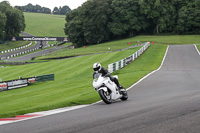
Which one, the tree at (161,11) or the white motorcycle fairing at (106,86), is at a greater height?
the tree at (161,11)

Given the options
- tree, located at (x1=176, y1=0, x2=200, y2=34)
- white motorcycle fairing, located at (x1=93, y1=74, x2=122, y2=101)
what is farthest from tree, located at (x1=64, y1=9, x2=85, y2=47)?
white motorcycle fairing, located at (x1=93, y1=74, x2=122, y2=101)

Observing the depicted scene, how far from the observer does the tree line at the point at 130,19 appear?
292 ft

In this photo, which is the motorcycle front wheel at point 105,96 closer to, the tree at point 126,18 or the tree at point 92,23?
the tree at point 92,23

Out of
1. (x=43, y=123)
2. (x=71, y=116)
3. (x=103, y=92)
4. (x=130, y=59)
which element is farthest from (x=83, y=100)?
(x=130, y=59)

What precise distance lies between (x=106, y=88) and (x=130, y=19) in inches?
3284

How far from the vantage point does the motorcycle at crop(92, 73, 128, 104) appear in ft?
40.1

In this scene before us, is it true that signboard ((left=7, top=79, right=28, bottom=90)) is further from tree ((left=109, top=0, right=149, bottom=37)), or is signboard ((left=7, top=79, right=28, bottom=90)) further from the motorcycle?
tree ((left=109, top=0, right=149, bottom=37))

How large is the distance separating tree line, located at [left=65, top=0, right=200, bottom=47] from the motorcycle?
260 ft

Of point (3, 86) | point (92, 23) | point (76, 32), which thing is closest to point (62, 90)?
point (3, 86)

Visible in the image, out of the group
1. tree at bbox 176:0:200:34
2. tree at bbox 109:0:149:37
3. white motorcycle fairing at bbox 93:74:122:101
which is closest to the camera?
white motorcycle fairing at bbox 93:74:122:101

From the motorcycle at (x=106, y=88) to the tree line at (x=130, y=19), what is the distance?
7916 cm

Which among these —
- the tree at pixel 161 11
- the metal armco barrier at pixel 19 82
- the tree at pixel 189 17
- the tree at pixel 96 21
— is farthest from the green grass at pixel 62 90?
the tree at pixel 161 11

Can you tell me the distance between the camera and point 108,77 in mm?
12852

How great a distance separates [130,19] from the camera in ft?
307
